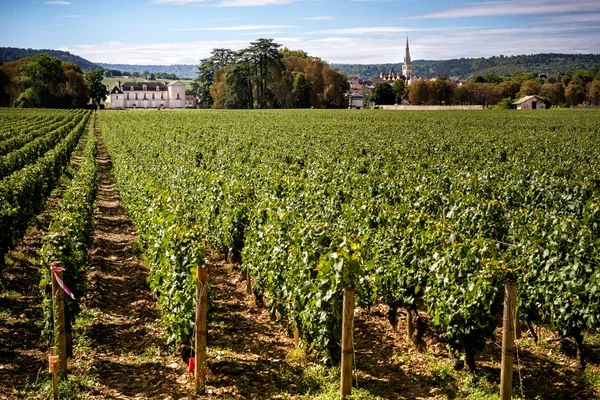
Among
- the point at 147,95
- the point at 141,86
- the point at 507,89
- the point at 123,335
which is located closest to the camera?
the point at 123,335

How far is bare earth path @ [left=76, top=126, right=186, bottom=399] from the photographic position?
771 cm

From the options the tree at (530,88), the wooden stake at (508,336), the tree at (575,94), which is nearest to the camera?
the wooden stake at (508,336)

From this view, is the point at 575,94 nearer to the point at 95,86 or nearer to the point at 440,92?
the point at 440,92

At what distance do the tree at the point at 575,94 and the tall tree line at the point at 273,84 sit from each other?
1872 inches

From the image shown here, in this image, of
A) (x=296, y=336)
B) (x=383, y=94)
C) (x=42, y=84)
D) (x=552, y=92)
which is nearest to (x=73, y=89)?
(x=42, y=84)

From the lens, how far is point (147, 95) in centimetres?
18088

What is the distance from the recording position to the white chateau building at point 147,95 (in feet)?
582

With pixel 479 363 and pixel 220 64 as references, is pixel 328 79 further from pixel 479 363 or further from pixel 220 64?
pixel 479 363

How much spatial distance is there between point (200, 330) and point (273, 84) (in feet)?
376

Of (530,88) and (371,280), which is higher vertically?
(530,88)

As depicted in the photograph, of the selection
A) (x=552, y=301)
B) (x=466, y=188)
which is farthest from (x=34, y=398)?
(x=466, y=188)

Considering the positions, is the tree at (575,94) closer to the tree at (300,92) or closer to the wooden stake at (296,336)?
the tree at (300,92)

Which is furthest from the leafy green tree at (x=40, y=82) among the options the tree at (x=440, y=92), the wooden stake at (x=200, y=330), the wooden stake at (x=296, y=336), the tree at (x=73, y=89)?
the wooden stake at (x=200, y=330)

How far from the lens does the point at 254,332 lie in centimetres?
978
